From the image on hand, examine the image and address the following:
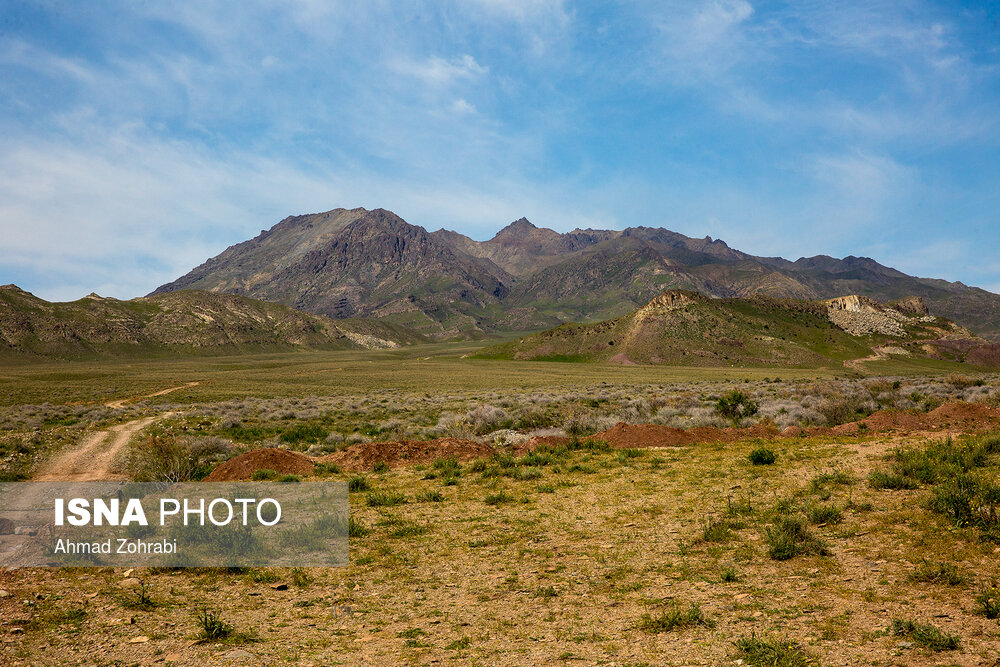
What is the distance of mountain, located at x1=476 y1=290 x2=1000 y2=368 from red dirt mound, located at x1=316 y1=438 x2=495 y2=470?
358ft

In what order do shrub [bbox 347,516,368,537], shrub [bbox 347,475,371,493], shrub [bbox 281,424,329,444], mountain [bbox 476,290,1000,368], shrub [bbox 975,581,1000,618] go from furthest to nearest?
1. mountain [bbox 476,290,1000,368]
2. shrub [bbox 281,424,329,444]
3. shrub [bbox 347,475,371,493]
4. shrub [bbox 347,516,368,537]
5. shrub [bbox 975,581,1000,618]

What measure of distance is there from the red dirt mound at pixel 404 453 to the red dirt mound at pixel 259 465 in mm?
1484

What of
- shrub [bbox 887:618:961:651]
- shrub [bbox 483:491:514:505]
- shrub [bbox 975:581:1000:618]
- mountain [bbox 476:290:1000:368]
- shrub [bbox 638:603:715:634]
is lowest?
shrub [bbox 483:491:514:505]

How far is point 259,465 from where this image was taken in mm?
16219

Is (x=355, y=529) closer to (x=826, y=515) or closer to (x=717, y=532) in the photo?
(x=717, y=532)

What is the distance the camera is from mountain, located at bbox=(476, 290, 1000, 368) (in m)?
120

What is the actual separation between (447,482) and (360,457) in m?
5.08

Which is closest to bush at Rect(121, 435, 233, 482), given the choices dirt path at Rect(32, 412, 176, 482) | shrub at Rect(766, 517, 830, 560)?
dirt path at Rect(32, 412, 176, 482)

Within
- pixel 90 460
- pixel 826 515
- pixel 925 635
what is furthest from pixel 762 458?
pixel 90 460

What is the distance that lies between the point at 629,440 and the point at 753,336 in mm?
122266

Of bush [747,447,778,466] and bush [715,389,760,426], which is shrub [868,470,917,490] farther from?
bush [715,389,760,426]

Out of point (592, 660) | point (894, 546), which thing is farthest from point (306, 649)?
point (894, 546)

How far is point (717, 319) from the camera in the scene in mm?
133125

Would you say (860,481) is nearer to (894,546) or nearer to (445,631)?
(894,546)
